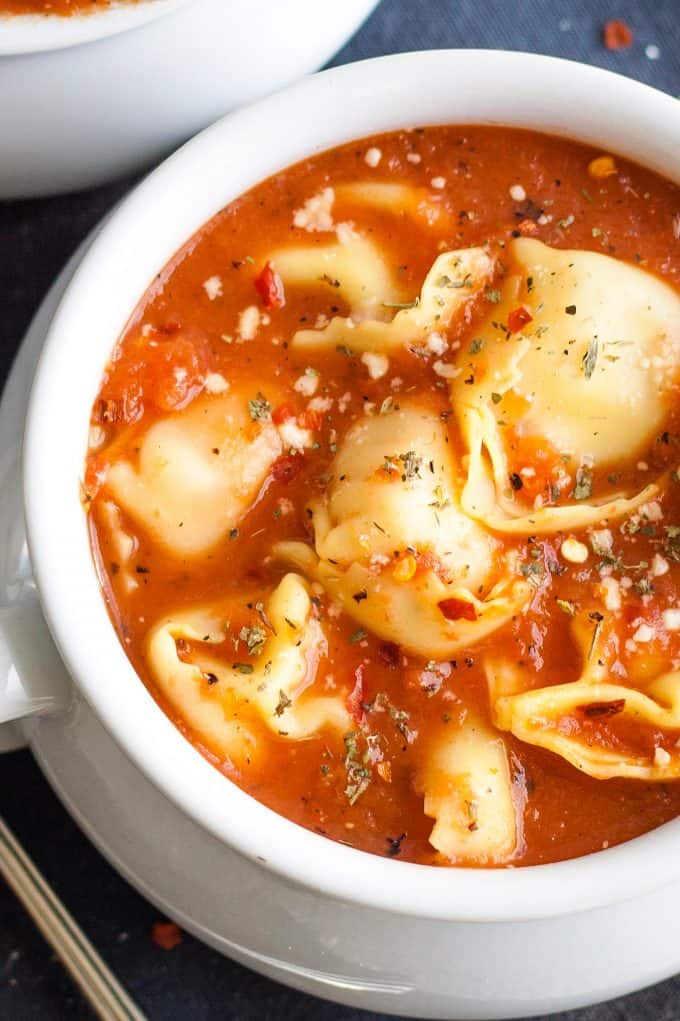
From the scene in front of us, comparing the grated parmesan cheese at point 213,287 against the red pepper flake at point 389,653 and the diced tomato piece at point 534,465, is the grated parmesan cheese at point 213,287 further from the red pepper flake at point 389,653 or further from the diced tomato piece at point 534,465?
the red pepper flake at point 389,653

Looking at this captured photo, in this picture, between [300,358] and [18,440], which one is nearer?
[300,358]

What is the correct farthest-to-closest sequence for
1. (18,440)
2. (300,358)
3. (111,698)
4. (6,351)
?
1. (6,351)
2. (18,440)
3. (300,358)
4. (111,698)

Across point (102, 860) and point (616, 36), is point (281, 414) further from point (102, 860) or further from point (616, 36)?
point (616, 36)

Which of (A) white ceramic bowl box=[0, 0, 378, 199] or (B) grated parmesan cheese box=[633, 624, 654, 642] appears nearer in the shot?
(B) grated parmesan cheese box=[633, 624, 654, 642]

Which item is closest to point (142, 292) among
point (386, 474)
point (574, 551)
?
point (386, 474)

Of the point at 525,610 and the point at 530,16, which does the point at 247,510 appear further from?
the point at 530,16

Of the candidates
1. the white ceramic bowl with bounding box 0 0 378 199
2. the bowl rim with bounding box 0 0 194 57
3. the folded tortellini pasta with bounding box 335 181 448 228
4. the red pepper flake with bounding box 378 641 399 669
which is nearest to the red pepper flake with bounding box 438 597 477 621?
the red pepper flake with bounding box 378 641 399 669

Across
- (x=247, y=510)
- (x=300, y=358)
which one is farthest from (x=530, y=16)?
(x=247, y=510)

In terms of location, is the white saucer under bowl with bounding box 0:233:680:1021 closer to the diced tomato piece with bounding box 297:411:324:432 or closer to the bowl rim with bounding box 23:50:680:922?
the bowl rim with bounding box 23:50:680:922
